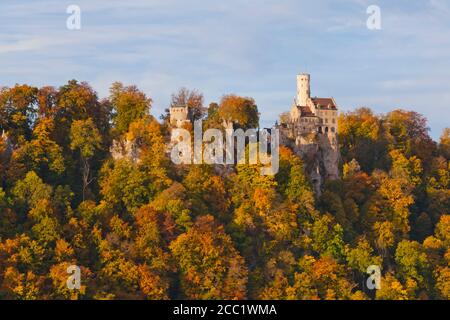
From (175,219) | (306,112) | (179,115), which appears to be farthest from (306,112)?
(175,219)

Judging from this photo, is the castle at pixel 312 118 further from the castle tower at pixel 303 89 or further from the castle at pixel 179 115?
the castle at pixel 179 115

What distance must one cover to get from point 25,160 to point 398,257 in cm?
2725

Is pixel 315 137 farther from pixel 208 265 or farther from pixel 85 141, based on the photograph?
pixel 85 141

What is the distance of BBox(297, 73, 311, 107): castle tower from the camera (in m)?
119

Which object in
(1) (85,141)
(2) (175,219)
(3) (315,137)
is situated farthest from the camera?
(3) (315,137)

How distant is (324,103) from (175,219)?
17175 mm

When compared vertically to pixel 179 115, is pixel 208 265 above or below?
below

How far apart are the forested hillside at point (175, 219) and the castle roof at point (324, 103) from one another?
15.9 ft

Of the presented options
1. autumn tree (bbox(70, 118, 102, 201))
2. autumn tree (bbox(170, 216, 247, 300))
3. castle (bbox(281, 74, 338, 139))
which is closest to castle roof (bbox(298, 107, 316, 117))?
castle (bbox(281, 74, 338, 139))

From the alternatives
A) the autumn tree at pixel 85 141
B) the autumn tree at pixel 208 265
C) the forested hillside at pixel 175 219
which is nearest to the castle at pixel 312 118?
the forested hillside at pixel 175 219

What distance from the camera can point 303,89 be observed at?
11931cm

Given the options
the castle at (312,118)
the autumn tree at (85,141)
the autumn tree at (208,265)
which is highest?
the castle at (312,118)

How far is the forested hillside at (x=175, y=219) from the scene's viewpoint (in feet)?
333
